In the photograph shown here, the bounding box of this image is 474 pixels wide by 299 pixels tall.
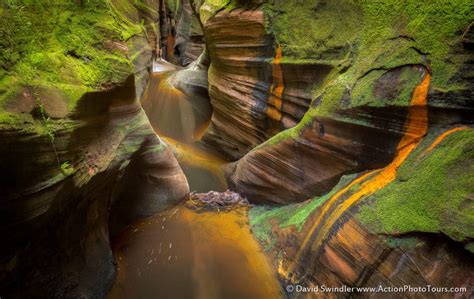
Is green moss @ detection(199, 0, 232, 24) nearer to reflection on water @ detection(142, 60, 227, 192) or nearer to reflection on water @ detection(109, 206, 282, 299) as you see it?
reflection on water @ detection(142, 60, 227, 192)

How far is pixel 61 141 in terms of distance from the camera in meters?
2.83

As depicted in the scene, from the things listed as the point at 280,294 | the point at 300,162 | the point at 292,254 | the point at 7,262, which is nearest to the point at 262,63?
the point at 300,162

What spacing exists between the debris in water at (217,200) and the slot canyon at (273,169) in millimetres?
58

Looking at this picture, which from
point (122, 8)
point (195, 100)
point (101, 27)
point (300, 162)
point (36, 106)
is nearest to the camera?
point (36, 106)

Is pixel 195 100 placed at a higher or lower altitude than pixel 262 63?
lower

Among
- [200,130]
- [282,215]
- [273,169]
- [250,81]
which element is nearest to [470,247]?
[282,215]

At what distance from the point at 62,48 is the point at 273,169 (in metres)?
4.25

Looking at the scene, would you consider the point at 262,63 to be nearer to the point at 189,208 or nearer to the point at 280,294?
the point at 189,208

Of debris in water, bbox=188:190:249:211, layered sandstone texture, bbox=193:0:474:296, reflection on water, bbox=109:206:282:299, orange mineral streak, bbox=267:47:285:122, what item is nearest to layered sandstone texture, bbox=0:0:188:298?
reflection on water, bbox=109:206:282:299

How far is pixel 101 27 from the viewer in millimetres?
3639

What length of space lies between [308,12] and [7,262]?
6536 mm

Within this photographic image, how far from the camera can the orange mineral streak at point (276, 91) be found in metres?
6.37

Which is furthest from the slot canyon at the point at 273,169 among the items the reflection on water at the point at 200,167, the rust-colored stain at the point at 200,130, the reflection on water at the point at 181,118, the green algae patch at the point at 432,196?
the rust-colored stain at the point at 200,130

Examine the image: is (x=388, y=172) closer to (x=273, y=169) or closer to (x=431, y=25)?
(x=431, y=25)
